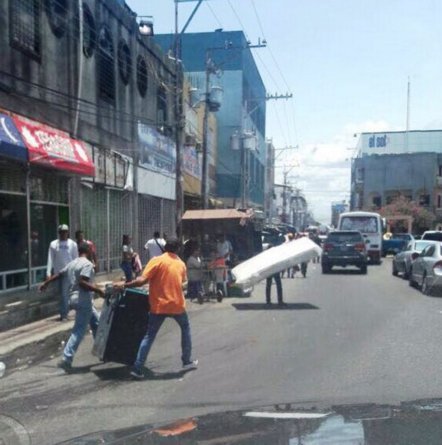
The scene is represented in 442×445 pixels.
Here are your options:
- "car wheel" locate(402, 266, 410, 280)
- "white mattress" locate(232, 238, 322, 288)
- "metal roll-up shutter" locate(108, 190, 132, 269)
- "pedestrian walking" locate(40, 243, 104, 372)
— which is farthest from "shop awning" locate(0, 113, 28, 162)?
"car wheel" locate(402, 266, 410, 280)

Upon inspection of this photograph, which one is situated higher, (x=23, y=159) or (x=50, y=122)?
(x=50, y=122)

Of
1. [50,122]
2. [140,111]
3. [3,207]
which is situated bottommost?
[3,207]

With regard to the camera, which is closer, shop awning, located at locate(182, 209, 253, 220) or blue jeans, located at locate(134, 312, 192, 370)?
blue jeans, located at locate(134, 312, 192, 370)

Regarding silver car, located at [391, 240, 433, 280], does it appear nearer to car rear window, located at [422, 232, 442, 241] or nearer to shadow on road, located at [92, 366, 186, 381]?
car rear window, located at [422, 232, 442, 241]

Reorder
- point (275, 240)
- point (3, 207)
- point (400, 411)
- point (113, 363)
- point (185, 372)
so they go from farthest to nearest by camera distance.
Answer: point (275, 240), point (3, 207), point (113, 363), point (185, 372), point (400, 411)

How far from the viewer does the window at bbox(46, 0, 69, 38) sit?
13.5 meters

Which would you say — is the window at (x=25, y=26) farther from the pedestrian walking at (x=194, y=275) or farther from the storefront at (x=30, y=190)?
the pedestrian walking at (x=194, y=275)

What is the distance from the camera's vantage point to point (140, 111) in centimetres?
2098

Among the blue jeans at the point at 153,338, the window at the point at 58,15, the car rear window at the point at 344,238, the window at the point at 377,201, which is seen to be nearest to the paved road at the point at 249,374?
→ the blue jeans at the point at 153,338

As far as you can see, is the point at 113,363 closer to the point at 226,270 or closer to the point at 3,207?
the point at 3,207

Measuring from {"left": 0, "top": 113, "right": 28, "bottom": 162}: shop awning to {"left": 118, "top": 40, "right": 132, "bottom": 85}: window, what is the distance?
26.4 feet

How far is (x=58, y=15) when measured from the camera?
1397 cm

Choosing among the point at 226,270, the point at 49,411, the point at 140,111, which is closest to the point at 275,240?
the point at 140,111

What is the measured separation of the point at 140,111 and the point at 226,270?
294 inches
